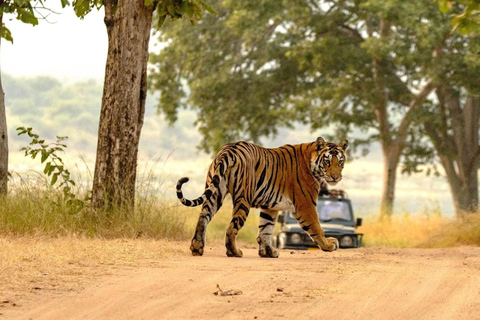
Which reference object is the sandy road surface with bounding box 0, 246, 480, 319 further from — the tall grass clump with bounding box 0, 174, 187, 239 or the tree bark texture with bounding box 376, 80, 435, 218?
the tree bark texture with bounding box 376, 80, 435, 218

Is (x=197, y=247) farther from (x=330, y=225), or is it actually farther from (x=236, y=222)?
(x=330, y=225)

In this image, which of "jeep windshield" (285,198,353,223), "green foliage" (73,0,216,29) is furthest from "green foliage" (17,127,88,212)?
"jeep windshield" (285,198,353,223)

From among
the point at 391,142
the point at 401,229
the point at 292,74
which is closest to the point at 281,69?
the point at 292,74

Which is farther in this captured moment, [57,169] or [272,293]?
[57,169]

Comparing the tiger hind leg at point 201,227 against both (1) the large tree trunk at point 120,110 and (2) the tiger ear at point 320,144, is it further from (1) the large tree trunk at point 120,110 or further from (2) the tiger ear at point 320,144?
(1) the large tree trunk at point 120,110

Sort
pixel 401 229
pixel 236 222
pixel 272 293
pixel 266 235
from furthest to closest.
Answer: pixel 401 229
pixel 266 235
pixel 236 222
pixel 272 293

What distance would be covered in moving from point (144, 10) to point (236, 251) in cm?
474

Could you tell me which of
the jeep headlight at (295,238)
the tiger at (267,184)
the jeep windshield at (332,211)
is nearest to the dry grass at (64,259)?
the tiger at (267,184)

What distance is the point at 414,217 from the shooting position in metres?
26.2

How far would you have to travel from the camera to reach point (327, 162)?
1088 centimetres

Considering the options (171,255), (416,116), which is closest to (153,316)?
(171,255)

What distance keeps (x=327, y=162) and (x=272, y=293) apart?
152 inches

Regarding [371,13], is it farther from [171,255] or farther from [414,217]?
[171,255]

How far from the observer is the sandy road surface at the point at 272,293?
21.4ft
